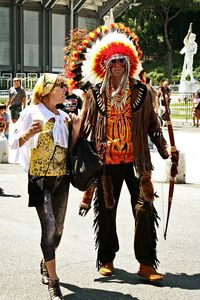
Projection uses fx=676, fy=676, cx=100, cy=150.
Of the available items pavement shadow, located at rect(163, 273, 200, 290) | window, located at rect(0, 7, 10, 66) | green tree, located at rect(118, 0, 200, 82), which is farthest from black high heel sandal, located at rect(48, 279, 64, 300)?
green tree, located at rect(118, 0, 200, 82)

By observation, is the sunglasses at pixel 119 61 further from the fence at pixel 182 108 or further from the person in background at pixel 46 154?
the fence at pixel 182 108

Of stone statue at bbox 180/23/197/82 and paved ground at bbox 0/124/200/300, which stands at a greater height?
stone statue at bbox 180/23/197/82

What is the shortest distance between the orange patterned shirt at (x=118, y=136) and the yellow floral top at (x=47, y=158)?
556 millimetres

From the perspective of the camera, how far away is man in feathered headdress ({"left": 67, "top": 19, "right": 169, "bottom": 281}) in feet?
18.4

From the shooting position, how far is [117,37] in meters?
5.78

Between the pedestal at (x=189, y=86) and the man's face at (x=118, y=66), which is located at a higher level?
the pedestal at (x=189, y=86)

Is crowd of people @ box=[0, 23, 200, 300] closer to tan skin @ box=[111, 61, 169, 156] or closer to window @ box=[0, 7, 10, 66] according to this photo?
tan skin @ box=[111, 61, 169, 156]

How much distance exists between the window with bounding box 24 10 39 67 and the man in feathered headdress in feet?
158

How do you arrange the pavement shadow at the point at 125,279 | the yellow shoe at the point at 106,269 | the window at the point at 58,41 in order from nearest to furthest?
the pavement shadow at the point at 125,279 → the yellow shoe at the point at 106,269 → the window at the point at 58,41

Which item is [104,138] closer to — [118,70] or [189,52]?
[118,70]

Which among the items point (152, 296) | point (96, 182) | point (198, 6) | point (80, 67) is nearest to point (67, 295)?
point (152, 296)

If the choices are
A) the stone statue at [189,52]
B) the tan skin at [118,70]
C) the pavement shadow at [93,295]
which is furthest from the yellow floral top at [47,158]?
the stone statue at [189,52]

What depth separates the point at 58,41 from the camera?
5578cm

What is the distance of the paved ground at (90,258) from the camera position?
5377 millimetres
